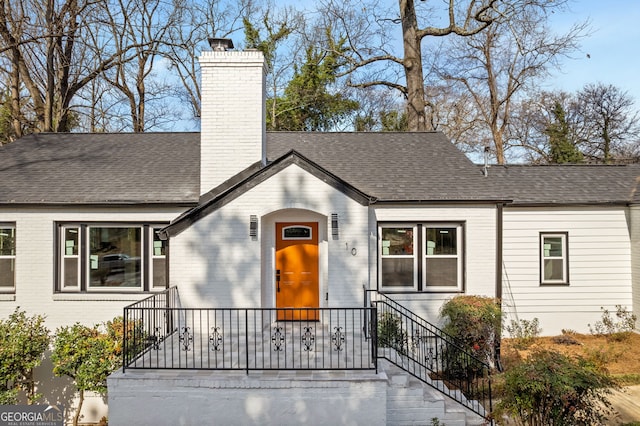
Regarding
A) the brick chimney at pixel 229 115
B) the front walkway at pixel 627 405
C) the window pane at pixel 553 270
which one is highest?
the brick chimney at pixel 229 115

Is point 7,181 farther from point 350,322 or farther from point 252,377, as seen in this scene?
point 350,322

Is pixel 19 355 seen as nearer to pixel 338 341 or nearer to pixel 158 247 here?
pixel 158 247

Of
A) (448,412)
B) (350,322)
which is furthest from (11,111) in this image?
(448,412)

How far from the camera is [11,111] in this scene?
17.5 metres

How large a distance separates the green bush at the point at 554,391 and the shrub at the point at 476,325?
2.80 m

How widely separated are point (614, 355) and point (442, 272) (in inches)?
187

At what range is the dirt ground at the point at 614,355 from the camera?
25.5ft

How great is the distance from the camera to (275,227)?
9.23m

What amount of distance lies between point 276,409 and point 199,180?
620cm

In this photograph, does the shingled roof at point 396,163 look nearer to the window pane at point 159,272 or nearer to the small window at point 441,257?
the small window at point 441,257

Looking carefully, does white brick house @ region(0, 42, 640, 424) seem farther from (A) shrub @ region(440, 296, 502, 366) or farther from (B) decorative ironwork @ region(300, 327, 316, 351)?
(B) decorative ironwork @ region(300, 327, 316, 351)

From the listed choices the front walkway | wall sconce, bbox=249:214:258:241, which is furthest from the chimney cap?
the front walkway

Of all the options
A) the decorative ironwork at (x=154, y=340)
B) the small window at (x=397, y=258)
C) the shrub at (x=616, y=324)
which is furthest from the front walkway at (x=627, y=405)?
the decorative ironwork at (x=154, y=340)

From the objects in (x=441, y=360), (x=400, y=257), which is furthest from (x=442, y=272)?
(x=441, y=360)
